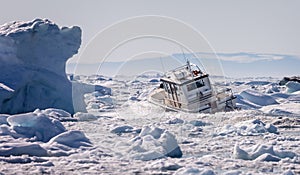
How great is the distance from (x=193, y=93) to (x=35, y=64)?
7536 mm

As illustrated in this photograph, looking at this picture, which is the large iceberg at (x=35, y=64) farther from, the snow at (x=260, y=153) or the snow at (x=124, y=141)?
the snow at (x=260, y=153)

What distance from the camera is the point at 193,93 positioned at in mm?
21016

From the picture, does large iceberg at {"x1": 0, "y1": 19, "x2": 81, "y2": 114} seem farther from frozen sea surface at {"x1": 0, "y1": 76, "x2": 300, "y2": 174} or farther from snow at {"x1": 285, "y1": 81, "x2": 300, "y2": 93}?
snow at {"x1": 285, "y1": 81, "x2": 300, "y2": 93}

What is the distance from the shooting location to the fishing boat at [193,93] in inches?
823

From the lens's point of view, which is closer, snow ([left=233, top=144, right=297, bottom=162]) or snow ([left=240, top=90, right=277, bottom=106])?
snow ([left=233, top=144, right=297, bottom=162])

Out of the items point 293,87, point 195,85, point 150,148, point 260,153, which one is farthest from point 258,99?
point 150,148

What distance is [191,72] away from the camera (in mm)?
22062

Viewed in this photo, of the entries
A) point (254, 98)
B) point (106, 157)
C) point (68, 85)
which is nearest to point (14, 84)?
point (68, 85)

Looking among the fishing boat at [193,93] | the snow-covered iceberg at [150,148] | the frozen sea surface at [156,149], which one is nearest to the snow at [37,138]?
the frozen sea surface at [156,149]

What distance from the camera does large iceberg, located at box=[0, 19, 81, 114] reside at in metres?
21.0

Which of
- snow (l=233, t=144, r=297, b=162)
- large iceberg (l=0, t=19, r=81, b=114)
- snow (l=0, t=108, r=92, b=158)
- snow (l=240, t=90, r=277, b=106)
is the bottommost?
snow (l=240, t=90, r=277, b=106)

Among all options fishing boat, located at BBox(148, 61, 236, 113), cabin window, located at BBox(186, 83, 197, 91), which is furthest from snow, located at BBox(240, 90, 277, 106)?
cabin window, located at BBox(186, 83, 197, 91)

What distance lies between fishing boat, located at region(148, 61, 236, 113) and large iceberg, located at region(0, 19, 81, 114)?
493 cm

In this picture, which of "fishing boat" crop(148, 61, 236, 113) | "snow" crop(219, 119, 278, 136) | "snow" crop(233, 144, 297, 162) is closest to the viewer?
"snow" crop(233, 144, 297, 162)
